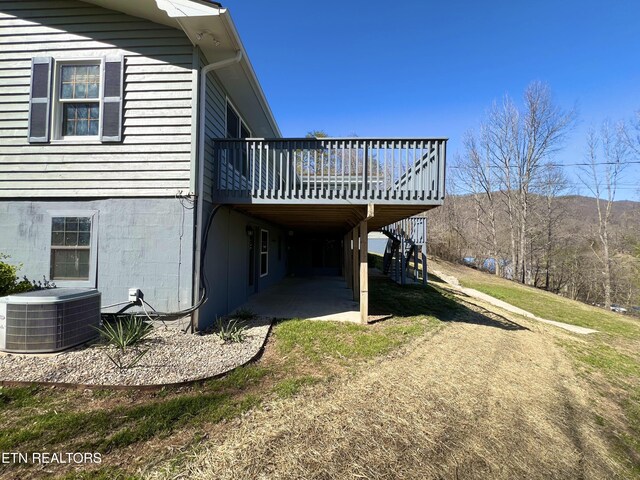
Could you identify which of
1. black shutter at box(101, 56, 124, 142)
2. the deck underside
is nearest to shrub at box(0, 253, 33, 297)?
black shutter at box(101, 56, 124, 142)

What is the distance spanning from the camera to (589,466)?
2445 mm

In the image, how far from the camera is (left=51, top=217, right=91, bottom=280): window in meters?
5.03

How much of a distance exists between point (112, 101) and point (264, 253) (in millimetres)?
6210

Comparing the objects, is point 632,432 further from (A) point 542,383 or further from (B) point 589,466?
(B) point 589,466

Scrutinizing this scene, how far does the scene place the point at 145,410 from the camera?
2.80m

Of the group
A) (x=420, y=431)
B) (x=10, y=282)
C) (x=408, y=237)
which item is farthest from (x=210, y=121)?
(x=408, y=237)

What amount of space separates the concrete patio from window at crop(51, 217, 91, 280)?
10.9 ft

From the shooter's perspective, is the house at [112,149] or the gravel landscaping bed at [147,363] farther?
the house at [112,149]

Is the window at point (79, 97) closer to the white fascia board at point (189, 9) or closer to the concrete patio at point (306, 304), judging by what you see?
the white fascia board at point (189, 9)

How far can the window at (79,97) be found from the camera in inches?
203

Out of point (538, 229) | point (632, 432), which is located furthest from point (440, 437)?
point (538, 229)

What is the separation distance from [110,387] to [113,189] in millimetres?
3319

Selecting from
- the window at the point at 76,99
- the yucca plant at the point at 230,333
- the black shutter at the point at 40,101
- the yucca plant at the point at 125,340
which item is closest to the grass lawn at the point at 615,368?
the yucca plant at the point at 230,333

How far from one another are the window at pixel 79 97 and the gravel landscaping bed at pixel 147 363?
12.1 feet
